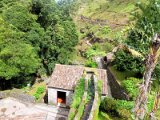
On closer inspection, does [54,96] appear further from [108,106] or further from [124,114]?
A: [124,114]

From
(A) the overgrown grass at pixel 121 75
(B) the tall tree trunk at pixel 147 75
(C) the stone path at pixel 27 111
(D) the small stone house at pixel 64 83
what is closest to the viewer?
(B) the tall tree trunk at pixel 147 75

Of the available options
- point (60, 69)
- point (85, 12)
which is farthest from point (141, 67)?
point (85, 12)

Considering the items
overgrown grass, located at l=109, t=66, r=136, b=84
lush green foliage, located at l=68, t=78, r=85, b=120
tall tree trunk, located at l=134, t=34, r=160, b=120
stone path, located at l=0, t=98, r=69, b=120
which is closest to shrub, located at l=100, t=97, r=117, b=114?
lush green foliage, located at l=68, t=78, r=85, b=120

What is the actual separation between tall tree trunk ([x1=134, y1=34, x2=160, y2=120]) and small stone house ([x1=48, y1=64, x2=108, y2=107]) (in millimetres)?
17977

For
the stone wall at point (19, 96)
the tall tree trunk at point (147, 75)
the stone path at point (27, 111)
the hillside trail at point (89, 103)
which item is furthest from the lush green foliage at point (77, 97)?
the tall tree trunk at point (147, 75)

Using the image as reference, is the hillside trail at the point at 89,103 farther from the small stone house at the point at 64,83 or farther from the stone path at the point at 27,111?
the stone path at the point at 27,111

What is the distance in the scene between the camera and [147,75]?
22.9 feet

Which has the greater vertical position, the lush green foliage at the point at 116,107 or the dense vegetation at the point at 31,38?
the dense vegetation at the point at 31,38

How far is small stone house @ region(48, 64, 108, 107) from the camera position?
84.0 ft

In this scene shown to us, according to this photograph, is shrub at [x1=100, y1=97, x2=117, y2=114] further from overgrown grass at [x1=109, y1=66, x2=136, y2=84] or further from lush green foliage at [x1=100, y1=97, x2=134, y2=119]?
overgrown grass at [x1=109, y1=66, x2=136, y2=84]

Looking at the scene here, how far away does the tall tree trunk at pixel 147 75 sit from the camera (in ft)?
21.7

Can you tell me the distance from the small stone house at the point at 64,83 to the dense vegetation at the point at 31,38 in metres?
6.07

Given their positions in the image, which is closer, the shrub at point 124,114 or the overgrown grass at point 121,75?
the shrub at point 124,114

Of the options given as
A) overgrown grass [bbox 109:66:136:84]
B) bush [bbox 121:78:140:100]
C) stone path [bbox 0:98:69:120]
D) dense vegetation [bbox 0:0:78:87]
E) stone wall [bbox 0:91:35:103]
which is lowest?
stone path [bbox 0:98:69:120]
